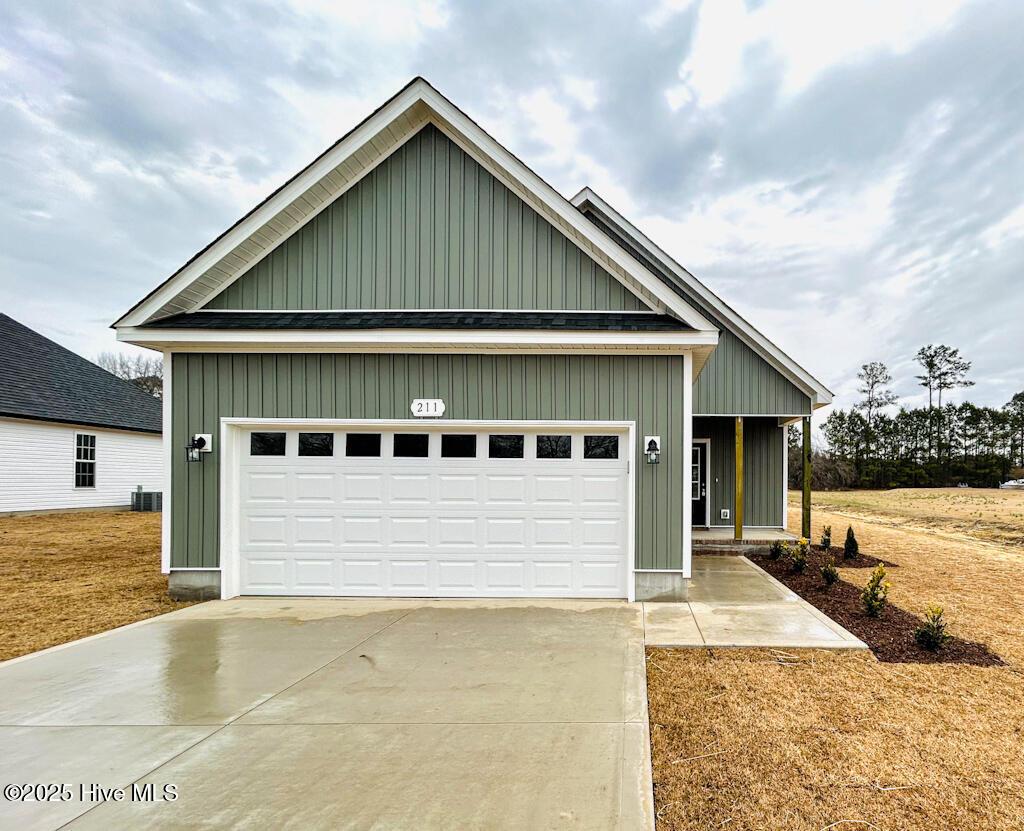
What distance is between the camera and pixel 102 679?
15.7 ft

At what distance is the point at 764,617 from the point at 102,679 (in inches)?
258

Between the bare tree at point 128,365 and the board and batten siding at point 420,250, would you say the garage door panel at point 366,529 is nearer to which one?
the board and batten siding at point 420,250

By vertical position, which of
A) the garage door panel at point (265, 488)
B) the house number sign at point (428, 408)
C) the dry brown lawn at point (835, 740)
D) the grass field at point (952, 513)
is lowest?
the grass field at point (952, 513)

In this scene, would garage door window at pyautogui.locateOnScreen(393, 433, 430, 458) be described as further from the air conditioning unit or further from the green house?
the air conditioning unit

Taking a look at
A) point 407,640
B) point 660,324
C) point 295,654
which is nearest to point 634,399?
point 660,324

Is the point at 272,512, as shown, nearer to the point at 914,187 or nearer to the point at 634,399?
the point at 634,399

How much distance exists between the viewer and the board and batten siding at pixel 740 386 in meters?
12.5

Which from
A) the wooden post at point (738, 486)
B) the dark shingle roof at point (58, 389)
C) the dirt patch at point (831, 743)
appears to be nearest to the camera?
the dirt patch at point (831, 743)

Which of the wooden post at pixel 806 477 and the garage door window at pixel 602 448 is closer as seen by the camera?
the garage door window at pixel 602 448

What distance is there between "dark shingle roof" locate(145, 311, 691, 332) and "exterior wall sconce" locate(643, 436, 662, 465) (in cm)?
139

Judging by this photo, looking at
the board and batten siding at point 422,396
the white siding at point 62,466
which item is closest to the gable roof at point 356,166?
the board and batten siding at point 422,396

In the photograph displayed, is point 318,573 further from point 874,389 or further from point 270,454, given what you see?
point 874,389

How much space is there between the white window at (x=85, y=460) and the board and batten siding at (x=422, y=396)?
1588cm

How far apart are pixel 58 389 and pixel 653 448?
848 inches
